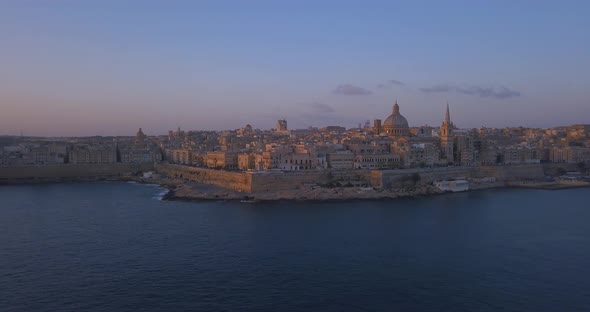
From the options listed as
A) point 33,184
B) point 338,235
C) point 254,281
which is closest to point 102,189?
point 33,184

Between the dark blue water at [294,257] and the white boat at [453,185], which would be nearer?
the dark blue water at [294,257]

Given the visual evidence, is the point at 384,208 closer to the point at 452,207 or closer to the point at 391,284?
the point at 452,207

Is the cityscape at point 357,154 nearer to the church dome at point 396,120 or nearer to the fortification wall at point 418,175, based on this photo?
the church dome at point 396,120

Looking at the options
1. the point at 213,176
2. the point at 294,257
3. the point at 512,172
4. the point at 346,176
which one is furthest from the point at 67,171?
the point at 512,172

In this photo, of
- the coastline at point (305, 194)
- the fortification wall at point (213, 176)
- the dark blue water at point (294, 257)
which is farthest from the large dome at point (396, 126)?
the dark blue water at point (294, 257)

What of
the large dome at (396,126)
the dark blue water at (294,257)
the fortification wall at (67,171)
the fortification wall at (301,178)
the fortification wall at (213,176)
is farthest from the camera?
the large dome at (396,126)

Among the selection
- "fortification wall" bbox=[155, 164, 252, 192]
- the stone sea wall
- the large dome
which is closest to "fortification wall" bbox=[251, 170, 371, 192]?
the stone sea wall

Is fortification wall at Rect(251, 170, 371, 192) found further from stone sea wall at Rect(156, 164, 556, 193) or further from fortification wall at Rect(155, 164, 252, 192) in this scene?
fortification wall at Rect(155, 164, 252, 192)
